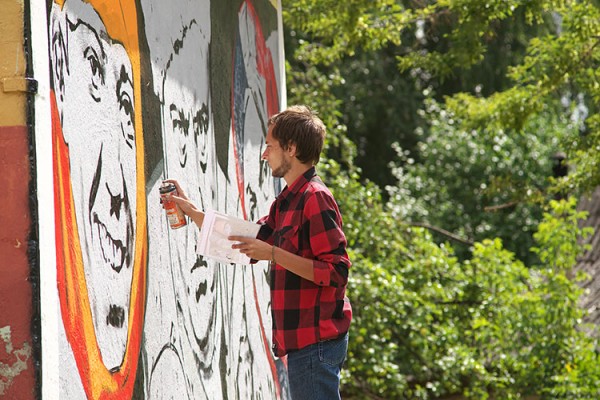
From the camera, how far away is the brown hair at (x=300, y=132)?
3.46 m

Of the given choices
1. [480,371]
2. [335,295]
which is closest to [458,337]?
[480,371]

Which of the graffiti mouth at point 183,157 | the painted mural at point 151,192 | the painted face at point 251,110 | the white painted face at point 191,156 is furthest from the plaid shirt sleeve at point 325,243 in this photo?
the painted face at point 251,110

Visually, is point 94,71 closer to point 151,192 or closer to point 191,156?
point 151,192

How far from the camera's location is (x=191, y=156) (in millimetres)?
4227

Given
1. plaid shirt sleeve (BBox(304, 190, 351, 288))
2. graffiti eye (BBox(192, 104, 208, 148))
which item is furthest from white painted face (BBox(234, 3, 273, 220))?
plaid shirt sleeve (BBox(304, 190, 351, 288))

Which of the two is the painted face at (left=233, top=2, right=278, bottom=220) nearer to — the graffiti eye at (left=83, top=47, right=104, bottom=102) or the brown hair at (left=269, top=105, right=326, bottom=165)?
the brown hair at (left=269, top=105, right=326, bottom=165)

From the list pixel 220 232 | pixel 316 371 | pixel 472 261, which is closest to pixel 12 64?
pixel 220 232

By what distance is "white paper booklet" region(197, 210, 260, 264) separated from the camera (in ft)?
10.9

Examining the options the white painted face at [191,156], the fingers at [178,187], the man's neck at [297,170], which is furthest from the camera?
the white painted face at [191,156]

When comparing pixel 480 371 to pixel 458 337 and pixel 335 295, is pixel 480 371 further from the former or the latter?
pixel 335 295

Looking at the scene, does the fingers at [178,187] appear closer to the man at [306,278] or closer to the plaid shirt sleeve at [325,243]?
the man at [306,278]

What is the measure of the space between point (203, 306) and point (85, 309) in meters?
1.36

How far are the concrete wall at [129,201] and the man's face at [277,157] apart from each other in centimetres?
45

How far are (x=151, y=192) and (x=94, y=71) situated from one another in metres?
0.62
